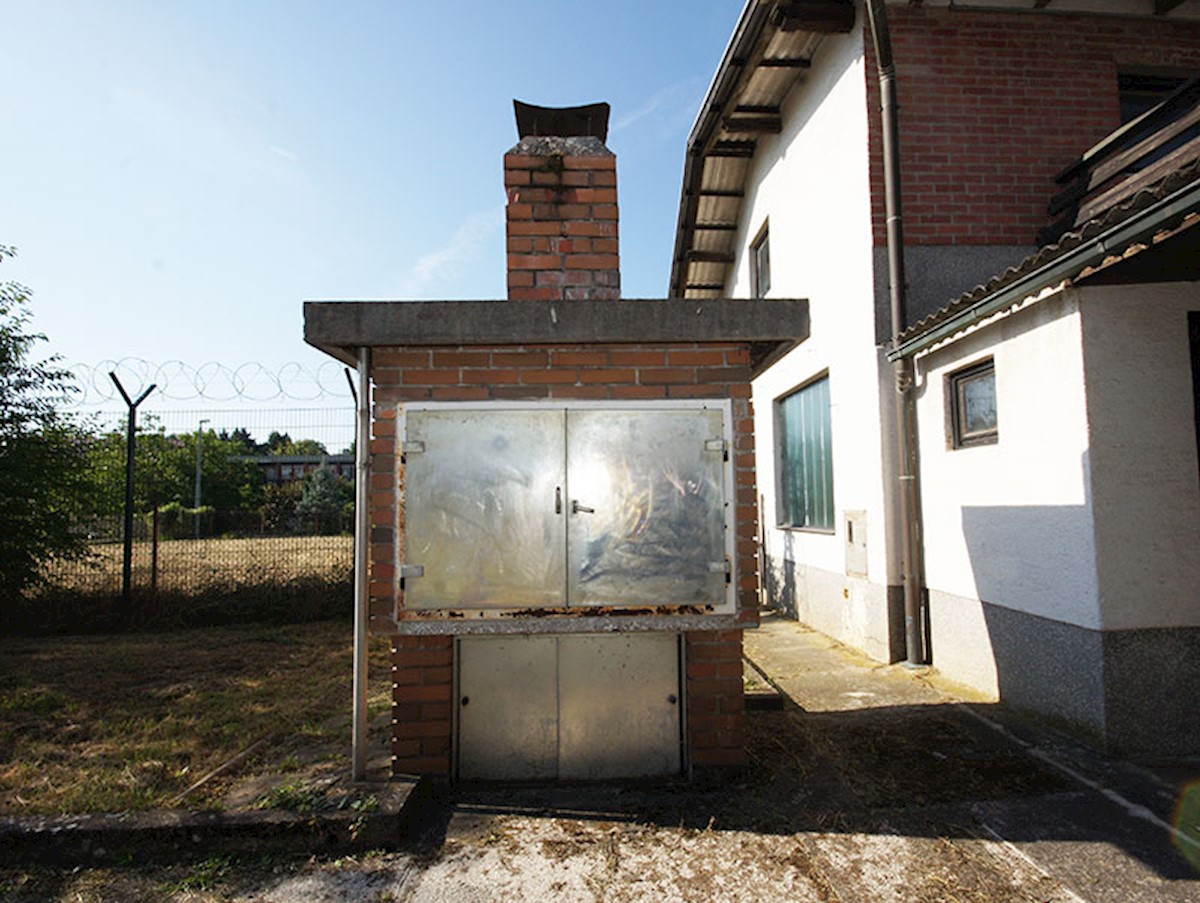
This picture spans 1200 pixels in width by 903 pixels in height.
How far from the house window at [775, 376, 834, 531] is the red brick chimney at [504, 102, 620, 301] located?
4.69 metres

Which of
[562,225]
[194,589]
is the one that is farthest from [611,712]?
[194,589]

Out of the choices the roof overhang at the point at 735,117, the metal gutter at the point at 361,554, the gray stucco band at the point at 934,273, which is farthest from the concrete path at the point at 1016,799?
the roof overhang at the point at 735,117

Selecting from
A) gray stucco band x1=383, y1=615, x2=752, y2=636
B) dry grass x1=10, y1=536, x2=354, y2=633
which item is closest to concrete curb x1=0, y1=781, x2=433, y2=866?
gray stucco band x1=383, y1=615, x2=752, y2=636

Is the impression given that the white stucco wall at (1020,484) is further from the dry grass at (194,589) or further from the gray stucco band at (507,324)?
the dry grass at (194,589)

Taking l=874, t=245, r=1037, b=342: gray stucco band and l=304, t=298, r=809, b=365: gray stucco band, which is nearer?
l=304, t=298, r=809, b=365: gray stucco band

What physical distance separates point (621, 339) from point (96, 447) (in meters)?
8.55

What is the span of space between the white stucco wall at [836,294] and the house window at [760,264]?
75 centimetres

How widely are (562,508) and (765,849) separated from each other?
1779 mm

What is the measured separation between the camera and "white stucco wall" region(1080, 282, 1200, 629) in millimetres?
3881

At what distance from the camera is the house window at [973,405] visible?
5121 mm

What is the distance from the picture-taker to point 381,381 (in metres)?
3.48

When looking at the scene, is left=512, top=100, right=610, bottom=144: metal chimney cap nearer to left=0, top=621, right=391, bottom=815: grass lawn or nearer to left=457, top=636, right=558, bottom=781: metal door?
left=457, top=636, right=558, bottom=781: metal door

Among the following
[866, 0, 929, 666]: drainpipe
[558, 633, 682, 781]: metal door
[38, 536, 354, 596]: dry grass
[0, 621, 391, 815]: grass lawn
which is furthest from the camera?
[38, 536, 354, 596]: dry grass

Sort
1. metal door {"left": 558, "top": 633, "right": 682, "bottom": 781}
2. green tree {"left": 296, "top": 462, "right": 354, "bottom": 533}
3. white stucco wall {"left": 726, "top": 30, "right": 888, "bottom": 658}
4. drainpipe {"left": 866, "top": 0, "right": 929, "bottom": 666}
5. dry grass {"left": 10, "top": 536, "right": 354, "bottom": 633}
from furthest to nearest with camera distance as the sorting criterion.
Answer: green tree {"left": 296, "top": 462, "right": 354, "bottom": 533} → dry grass {"left": 10, "top": 536, "right": 354, "bottom": 633} → white stucco wall {"left": 726, "top": 30, "right": 888, "bottom": 658} → drainpipe {"left": 866, "top": 0, "right": 929, "bottom": 666} → metal door {"left": 558, "top": 633, "right": 682, "bottom": 781}
